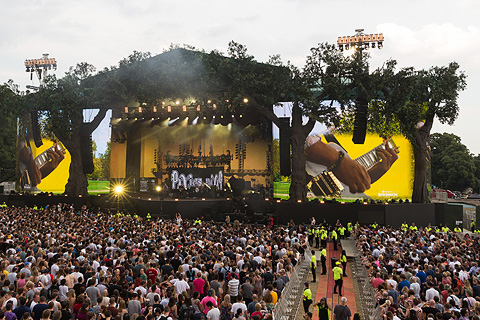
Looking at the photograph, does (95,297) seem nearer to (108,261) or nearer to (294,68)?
(108,261)

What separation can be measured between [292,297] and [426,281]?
4454 millimetres

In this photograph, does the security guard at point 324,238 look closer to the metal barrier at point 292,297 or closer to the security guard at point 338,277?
the metal barrier at point 292,297

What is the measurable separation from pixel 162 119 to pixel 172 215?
9.09 metres

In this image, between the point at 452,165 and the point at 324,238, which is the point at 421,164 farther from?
the point at 452,165

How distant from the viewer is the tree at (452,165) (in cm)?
6241

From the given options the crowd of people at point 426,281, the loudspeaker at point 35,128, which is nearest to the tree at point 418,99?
the crowd of people at point 426,281

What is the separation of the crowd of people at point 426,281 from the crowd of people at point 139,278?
2.80m

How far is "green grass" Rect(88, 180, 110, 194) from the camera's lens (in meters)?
41.7

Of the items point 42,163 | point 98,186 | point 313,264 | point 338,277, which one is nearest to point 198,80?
point 98,186

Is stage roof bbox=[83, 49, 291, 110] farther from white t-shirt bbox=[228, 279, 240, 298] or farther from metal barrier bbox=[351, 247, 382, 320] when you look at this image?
white t-shirt bbox=[228, 279, 240, 298]

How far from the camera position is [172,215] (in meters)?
31.9

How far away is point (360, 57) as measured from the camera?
1189 inches

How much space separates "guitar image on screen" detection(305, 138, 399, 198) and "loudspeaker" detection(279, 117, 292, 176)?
242 centimetres

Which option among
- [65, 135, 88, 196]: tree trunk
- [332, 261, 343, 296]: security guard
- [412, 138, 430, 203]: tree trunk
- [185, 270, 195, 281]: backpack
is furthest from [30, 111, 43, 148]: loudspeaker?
[412, 138, 430, 203]: tree trunk
